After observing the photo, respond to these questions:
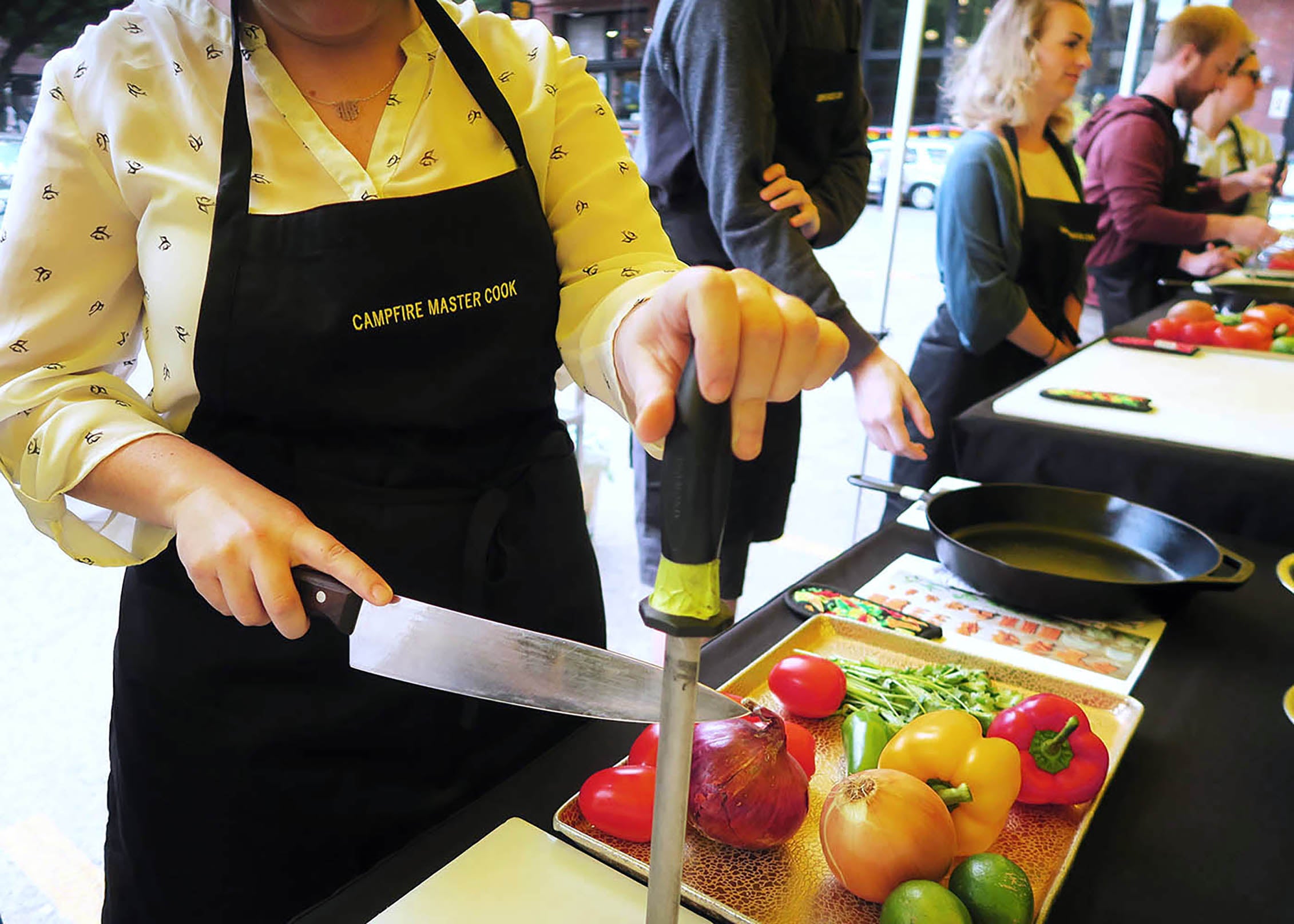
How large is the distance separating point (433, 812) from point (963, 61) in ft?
6.50

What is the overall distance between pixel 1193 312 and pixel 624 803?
2.13 m

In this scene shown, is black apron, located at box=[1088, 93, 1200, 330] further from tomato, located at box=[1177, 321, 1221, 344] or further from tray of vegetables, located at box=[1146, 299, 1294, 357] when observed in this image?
tomato, located at box=[1177, 321, 1221, 344]

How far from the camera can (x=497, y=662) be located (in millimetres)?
567

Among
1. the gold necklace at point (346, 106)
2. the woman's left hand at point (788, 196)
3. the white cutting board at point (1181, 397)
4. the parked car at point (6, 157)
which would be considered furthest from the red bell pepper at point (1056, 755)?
the parked car at point (6, 157)

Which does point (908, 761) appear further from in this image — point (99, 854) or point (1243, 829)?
point (99, 854)

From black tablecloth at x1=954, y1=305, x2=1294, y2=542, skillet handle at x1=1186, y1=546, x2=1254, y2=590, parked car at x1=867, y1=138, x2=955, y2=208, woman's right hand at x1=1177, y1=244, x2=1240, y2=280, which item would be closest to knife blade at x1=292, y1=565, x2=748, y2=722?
skillet handle at x1=1186, y1=546, x2=1254, y2=590

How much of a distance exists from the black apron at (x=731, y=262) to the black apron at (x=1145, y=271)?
1.92 m

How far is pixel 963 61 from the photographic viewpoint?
214cm

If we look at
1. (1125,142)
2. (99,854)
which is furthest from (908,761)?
(1125,142)

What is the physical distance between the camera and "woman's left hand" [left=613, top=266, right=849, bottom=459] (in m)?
0.39

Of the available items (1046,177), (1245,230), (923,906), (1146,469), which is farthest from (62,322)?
(1245,230)

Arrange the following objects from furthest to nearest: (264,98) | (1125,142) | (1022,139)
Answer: (1125,142), (1022,139), (264,98)

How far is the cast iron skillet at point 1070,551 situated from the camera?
2.99 feet

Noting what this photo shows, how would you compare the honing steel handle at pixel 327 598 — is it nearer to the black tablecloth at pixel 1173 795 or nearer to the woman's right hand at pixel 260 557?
the woman's right hand at pixel 260 557
